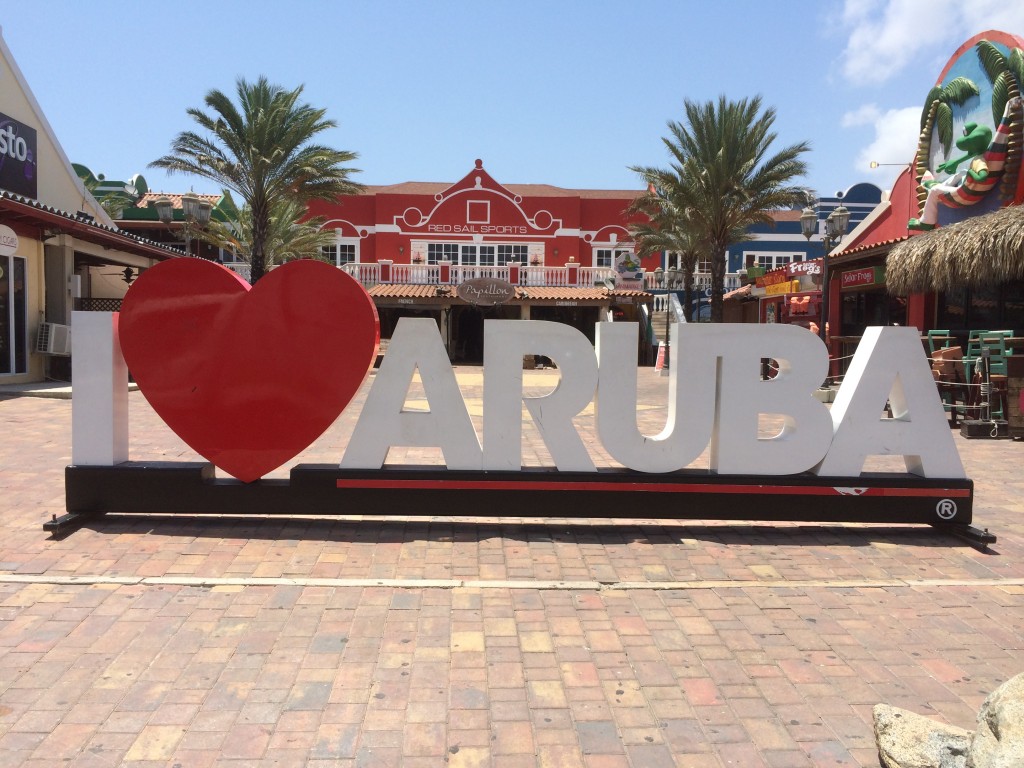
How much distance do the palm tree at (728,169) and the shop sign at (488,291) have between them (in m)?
8.63

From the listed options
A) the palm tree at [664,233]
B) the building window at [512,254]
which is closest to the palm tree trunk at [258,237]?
the palm tree at [664,233]

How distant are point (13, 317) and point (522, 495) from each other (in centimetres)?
1467

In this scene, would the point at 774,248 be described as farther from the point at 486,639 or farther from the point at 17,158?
the point at 486,639

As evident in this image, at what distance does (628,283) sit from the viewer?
3159 centimetres

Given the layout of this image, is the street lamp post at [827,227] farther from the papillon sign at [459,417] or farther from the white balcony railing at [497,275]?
the white balcony railing at [497,275]

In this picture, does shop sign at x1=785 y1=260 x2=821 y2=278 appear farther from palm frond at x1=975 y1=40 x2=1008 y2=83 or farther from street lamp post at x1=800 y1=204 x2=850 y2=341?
palm frond at x1=975 y1=40 x2=1008 y2=83

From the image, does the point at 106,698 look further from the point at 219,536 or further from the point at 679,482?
the point at 679,482

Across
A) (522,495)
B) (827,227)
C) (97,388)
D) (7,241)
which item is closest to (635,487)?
(522,495)

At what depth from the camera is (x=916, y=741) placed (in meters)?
2.69

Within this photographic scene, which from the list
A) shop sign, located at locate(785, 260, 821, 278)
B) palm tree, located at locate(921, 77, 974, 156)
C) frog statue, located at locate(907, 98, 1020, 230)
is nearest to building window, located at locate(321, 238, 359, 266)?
shop sign, located at locate(785, 260, 821, 278)

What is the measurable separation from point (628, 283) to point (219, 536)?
90.2ft

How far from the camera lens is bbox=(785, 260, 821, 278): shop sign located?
21531 mm

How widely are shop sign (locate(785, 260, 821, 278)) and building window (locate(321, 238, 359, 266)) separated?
19803 mm

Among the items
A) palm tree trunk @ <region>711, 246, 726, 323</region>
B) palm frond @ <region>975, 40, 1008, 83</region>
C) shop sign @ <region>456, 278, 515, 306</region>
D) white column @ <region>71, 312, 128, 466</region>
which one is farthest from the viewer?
shop sign @ <region>456, 278, 515, 306</region>
